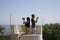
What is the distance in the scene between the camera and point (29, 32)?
8625mm

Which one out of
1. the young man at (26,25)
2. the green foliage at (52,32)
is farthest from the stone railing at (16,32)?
the green foliage at (52,32)

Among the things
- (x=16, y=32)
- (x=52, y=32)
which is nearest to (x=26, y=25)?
(x=16, y=32)

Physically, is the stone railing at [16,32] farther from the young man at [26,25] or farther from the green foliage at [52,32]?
the green foliage at [52,32]

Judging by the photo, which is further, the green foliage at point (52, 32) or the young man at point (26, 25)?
the green foliage at point (52, 32)

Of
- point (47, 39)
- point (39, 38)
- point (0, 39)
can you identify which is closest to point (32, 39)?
point (39, 38)

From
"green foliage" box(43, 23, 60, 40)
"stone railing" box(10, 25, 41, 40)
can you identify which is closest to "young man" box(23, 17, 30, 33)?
"stone railing" box(10, 25, 41, 40)

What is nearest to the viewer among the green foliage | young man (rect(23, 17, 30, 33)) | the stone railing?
the stone railing

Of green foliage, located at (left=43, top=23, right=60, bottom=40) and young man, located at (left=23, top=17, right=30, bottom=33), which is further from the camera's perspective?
green foliage, located at (left=43, top=23, right=60, bottom=40)

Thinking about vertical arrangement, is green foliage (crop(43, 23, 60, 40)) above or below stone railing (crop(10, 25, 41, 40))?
below

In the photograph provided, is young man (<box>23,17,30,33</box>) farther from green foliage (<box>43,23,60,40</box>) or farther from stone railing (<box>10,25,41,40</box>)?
green foliage (<box>43,23,60,40</box>)

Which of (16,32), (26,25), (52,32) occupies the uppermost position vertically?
(26,25)

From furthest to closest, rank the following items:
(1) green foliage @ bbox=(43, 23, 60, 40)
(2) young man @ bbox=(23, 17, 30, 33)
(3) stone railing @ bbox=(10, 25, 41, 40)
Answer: (1) green foliage @ bbox=(43, 23, 60, 40) < (2) young man @ bbox=(23, 17, 30, 33) < (3) stone railing @ bbox=(10, 25, 41, 40)

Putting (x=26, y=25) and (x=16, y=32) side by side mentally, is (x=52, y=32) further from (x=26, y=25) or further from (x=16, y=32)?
(x=16, y=32)

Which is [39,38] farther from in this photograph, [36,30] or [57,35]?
[57,35]
